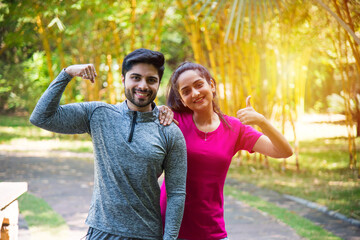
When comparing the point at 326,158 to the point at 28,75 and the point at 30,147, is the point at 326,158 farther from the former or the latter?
the point at 28,75

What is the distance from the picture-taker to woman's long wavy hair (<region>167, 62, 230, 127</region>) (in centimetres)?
203

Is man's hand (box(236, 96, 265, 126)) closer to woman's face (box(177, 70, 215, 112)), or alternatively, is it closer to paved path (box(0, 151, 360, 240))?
woman's face (box(177, 70, 215, 112))

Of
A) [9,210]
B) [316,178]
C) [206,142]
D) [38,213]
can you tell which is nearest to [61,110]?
[206,142]

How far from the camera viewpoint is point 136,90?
176 cm

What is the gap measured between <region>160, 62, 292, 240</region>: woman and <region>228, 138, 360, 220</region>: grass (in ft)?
12.2

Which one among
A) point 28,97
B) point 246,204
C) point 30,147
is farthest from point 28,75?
point 246,204

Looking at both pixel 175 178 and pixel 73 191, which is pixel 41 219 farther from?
pixel 175 178

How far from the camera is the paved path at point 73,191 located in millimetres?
4500

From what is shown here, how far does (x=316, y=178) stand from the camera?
7.68 meters

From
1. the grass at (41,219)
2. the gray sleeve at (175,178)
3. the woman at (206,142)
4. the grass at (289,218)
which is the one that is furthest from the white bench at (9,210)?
the grass at (289,218)

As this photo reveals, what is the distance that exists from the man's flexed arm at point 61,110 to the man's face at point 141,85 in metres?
0.16

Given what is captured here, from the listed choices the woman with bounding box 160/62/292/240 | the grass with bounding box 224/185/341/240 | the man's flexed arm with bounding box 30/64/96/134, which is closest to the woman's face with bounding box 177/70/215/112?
the woman with bounding box 160/62/292/240

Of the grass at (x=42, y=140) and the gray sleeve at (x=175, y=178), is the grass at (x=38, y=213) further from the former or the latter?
the grass at (x=42, y=140)

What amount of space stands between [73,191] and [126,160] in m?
4.93
